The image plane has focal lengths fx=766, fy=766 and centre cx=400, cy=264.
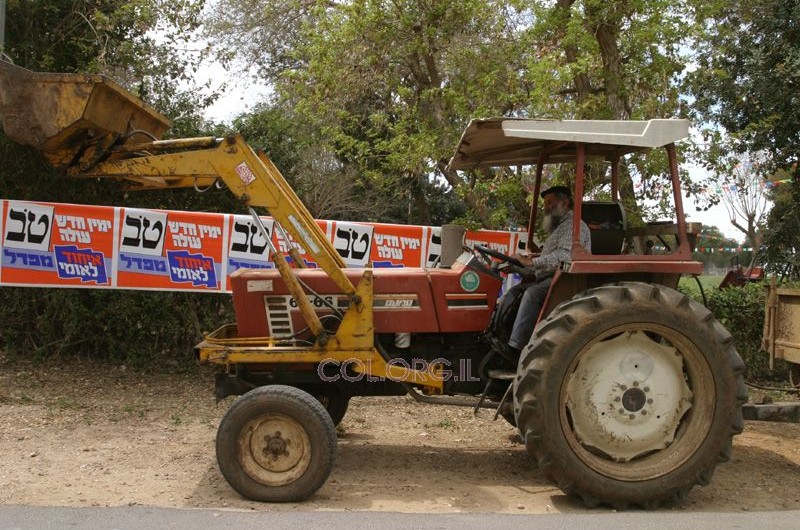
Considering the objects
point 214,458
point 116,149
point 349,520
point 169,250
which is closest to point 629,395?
point 349,520

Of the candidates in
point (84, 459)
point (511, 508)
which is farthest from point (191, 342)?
point (511, 508)

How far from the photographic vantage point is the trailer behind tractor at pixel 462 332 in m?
5.03

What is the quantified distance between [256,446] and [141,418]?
2.76m

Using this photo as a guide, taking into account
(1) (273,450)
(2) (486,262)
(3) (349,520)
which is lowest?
(3) (349,520)

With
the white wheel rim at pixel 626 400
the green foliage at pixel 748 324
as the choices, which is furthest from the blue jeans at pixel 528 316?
the green foliage at pixel 748 324

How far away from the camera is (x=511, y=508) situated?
5.14 metres

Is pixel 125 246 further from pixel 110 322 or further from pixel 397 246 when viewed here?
pixel 397 246

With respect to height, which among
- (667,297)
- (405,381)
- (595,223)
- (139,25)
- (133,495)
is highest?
(139,25)

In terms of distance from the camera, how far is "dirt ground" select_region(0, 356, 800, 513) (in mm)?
5254

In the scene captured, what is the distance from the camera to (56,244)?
834 cm

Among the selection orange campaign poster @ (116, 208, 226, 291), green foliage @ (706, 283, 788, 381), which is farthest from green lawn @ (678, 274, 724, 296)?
orange campaign poster @ (116, 208, 226, 291)

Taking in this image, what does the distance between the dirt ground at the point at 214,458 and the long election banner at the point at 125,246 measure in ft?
3.92

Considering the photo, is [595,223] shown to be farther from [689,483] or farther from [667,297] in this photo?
[689,483]

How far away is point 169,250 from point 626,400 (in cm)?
538
